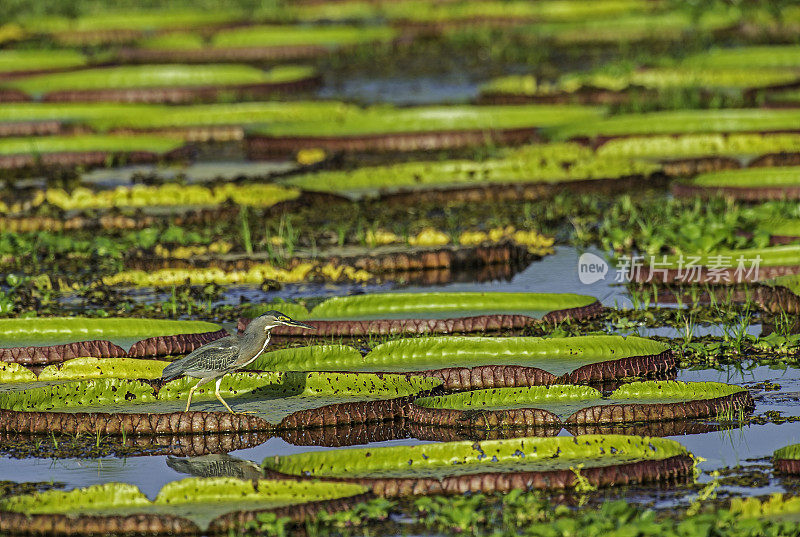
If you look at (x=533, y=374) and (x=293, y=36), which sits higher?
(x=293, y=36)

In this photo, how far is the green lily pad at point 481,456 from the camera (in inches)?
261

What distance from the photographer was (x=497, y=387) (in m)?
7.83

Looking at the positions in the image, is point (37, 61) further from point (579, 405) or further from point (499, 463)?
point (499, 463)

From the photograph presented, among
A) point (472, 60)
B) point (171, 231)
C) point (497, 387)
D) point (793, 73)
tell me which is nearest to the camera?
point (497, 387)

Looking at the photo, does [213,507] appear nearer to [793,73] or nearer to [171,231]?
[171,231]

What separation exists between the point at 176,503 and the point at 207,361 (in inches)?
46.8

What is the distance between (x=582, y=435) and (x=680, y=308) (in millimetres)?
3045

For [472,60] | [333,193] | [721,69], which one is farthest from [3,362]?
[472,60]

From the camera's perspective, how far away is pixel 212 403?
25.6 feet

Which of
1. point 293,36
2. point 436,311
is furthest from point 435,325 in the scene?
point 293,36

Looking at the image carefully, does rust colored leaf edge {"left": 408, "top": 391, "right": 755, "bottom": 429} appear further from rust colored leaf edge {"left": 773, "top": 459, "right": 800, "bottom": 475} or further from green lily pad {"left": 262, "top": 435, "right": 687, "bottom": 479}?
rust colored leaf edge {"left": 773, "top": 459, "right": 800, "bottom": 475}

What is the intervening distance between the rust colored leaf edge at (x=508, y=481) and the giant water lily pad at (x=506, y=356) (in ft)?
5.16

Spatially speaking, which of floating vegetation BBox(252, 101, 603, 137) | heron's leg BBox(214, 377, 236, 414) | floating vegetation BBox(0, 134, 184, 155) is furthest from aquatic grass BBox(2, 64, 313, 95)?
heron's leg BBox(214, 377, 236, 414)

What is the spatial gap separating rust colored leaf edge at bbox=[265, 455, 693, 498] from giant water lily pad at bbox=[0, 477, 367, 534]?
0.14 metres
